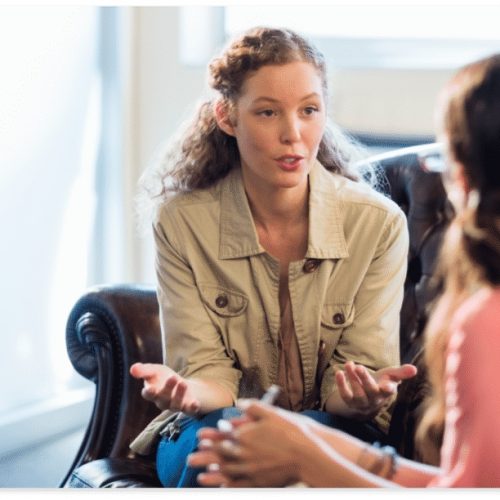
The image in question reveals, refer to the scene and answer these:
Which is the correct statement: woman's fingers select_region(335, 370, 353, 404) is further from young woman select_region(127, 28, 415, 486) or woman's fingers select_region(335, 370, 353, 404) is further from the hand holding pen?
the hand holding pen

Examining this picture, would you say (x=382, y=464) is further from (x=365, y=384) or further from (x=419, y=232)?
(x=419, y=232)

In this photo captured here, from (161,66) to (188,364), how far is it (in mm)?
1440

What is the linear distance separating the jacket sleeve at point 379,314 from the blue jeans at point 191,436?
72 millimetres

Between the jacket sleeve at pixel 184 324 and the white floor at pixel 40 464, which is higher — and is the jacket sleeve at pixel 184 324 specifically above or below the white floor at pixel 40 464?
above

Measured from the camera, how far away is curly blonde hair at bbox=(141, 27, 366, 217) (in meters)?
1.51

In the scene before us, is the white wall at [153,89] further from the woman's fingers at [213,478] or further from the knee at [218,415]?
the woman's fingers at [213,478]

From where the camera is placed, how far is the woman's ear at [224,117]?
5.20ft

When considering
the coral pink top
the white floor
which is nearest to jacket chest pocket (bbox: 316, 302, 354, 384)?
the coral pink top

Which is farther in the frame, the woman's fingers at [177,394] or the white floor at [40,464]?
the white floor at [40,464]

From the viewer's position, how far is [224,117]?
159cm

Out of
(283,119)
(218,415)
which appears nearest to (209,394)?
(218,415)

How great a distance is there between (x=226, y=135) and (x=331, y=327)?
33 centimetres

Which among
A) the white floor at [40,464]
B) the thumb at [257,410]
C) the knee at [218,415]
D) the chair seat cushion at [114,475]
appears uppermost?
the thumb at [257,410]

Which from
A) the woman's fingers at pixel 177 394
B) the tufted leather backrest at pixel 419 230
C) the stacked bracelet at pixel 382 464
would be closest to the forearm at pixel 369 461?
the stacked bracelet at pixel 382 464
